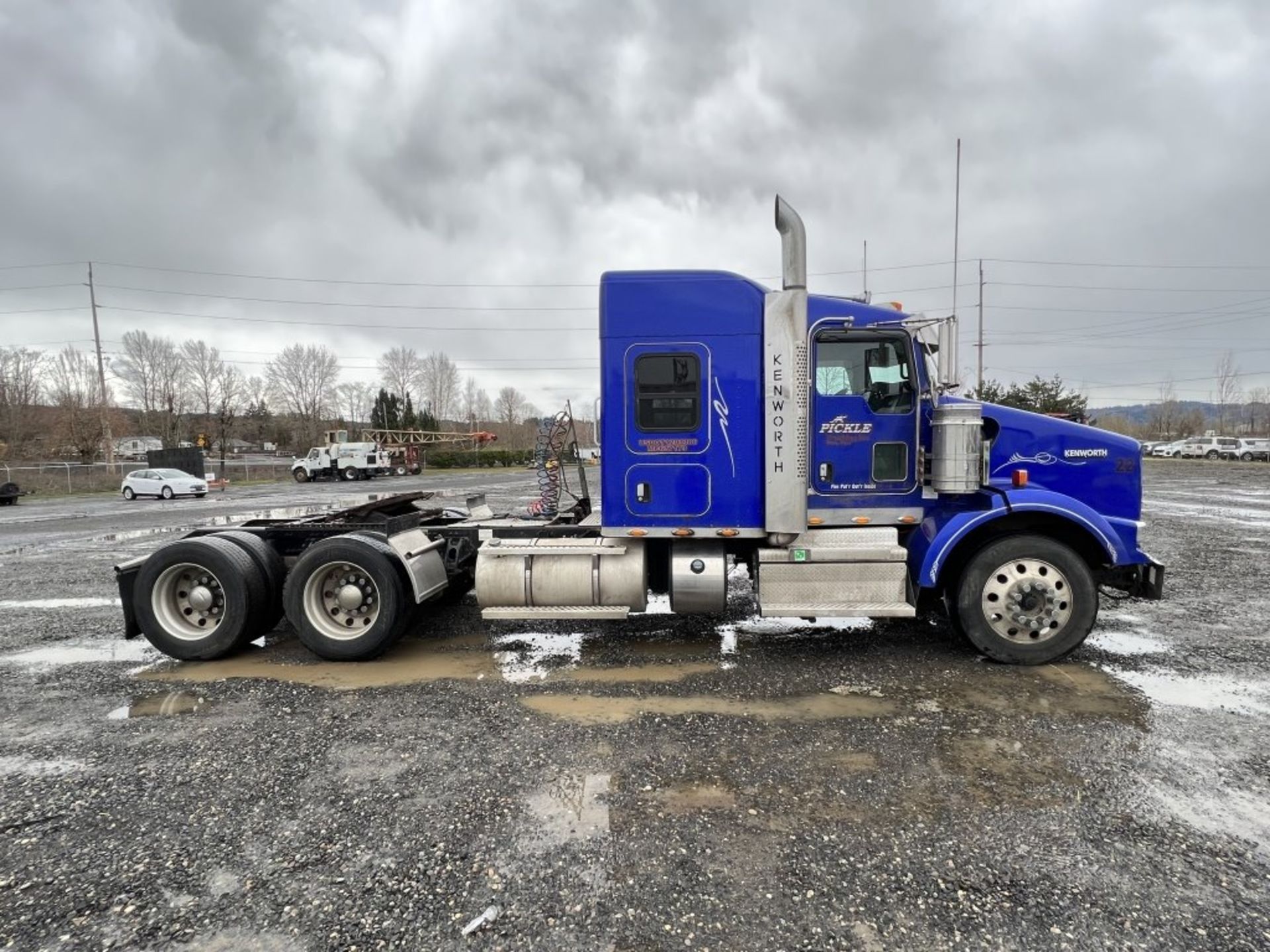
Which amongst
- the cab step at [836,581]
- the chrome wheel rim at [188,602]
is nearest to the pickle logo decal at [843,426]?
the cab step at [836,581]

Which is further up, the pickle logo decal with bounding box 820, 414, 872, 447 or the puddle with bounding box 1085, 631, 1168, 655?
the pickle logo decal with bounding box 820, 414, 872, 447

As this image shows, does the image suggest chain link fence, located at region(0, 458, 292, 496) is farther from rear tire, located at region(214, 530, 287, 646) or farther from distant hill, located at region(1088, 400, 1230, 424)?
distant hill, located at region(1088, 400, 1230, 424)

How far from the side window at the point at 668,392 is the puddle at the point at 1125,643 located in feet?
13.7

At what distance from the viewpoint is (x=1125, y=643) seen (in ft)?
19.2

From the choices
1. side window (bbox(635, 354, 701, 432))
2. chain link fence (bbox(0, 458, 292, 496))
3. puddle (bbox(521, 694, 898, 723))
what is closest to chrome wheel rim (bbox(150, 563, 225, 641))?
puddle (bbox(521, 694, 898, 723))

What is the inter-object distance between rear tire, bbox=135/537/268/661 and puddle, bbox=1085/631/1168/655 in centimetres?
764

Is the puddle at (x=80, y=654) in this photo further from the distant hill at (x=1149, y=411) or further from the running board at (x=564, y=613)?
the distant hill at (x=1149, y=411)

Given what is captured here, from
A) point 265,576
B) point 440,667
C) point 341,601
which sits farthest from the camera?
point 265,576

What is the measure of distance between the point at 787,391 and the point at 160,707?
545cm

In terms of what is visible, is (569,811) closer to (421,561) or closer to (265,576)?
(421,561)

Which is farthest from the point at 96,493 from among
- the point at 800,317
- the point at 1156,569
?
the point at 1156,569

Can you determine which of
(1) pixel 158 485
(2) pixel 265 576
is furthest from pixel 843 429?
(1) pixel 158 485

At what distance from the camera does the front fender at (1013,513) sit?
515 centimetres

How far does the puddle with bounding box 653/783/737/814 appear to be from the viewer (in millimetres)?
3344
